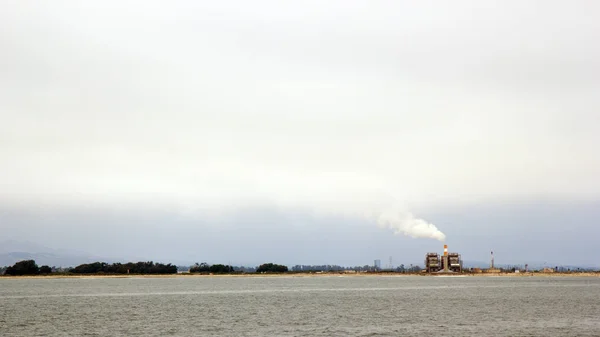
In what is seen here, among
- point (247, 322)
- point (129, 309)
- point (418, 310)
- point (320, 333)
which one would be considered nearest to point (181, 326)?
point (247, 322)

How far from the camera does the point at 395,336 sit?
2146 inches

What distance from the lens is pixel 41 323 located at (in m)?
68.8

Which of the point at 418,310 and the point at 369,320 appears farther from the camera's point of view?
the point at 418,310

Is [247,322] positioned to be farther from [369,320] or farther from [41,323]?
[41,323]

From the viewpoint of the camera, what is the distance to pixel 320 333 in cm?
5656

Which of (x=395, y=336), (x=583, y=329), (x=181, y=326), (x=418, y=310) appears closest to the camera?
(x=395, y=336)

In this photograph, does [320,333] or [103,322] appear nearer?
[320,333]

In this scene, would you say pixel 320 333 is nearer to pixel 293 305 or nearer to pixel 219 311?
pixel 219 311

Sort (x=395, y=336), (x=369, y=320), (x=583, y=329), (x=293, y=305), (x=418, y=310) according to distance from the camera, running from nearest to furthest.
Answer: (x=395, y=336) < (x=583, y=329) < (x=369, y=320) < (x=418, y=310) < (x=293, y=305)

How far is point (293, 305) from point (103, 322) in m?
31.7

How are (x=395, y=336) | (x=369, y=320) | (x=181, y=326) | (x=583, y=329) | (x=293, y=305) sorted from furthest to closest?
(x=293, y=305), (x=369, y=320), (x=181, y=326), (x=583, y=329), (x=395, y=336)

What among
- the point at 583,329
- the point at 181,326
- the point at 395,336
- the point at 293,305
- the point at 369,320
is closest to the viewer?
the point at 395,336

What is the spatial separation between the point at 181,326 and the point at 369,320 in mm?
20740

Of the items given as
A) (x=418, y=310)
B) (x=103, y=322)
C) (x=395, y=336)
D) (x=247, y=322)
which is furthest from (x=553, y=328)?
(x=103, y=322)
